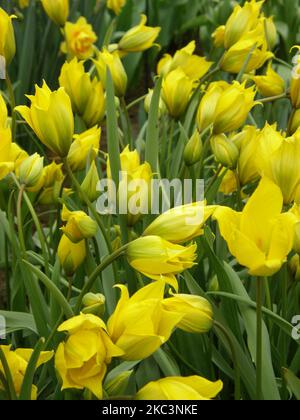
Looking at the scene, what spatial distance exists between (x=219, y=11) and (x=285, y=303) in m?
2.38

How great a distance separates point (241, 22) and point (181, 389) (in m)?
1.07

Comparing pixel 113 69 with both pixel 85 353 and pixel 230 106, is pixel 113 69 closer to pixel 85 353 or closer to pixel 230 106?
pixel 230 106

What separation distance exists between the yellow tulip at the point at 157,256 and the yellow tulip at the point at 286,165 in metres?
0.22

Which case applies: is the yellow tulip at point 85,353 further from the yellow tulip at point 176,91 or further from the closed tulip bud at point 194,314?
the yellow tulip at point 176,91

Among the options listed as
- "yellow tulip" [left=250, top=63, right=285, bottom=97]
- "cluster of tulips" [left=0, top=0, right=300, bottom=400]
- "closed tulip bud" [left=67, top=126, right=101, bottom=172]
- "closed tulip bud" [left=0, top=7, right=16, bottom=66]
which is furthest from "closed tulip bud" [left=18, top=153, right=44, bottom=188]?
"yellow tulip" [left=250, top=63, right=285, bottom=97]

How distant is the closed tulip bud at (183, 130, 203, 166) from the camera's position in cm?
133

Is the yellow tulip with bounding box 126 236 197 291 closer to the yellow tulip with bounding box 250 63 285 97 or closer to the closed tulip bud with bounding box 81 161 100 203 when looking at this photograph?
the closed tulip bud with bounding box 81 161 100 203

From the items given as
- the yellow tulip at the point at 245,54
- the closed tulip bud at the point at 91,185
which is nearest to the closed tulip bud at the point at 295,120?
the yellow tulip at the point at 245,54

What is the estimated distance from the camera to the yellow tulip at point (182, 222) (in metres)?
0.92

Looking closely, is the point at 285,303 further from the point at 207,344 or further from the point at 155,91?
the point at 155,91

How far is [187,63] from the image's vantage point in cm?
185

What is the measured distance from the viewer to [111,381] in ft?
3.03

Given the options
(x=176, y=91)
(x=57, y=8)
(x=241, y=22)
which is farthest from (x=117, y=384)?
(x=57, y=8)
